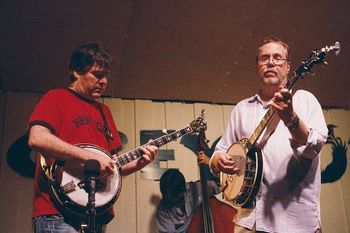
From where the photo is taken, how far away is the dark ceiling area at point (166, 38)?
3.82m

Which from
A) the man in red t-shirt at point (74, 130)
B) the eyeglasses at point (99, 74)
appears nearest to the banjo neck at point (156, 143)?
the man in red t-shirt at point (74, 130)

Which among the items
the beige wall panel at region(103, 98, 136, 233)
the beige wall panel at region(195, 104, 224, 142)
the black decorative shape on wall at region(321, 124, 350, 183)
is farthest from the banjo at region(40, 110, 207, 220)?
the black decorative shape on wall at region(321, 124, 350, 183)

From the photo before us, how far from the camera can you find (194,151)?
5.44 meters

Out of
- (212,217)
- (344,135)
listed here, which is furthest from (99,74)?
(344,135)

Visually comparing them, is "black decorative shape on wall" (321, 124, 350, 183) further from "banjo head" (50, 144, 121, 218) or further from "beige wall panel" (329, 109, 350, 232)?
"banjo head" (50, 144, 121, 218)

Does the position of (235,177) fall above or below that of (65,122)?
below

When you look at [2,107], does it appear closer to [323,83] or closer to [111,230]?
[111,230]

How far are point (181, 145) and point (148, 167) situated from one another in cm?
54

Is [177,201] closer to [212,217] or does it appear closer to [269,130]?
[212,217]

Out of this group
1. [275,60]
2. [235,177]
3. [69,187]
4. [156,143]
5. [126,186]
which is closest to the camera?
[69,187]

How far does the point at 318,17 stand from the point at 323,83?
56.3 inches

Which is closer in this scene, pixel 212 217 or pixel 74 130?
pixel 74 130

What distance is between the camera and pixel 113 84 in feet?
16.5

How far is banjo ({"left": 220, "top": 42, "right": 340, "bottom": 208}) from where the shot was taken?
2.28 metres
